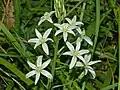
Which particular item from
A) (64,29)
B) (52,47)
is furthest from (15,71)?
(64,29)

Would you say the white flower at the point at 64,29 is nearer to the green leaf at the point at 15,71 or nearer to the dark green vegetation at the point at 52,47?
the dark green vegetation at the point at 52,47

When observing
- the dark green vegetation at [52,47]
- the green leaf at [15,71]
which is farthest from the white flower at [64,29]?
the green leaf at [15,71]

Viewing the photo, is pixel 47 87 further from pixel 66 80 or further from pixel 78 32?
pixel 78 32

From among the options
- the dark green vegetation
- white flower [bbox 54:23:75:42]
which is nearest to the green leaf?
the dark green vegetation

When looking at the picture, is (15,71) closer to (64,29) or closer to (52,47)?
(52,47)

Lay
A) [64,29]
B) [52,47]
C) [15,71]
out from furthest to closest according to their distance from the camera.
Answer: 1. [52,47]
2. [15,71]
3. [64,29]

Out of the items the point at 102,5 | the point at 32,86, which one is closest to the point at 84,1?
the point at 102,5

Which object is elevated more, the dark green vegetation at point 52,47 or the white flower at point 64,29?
the white flower at point 64,29

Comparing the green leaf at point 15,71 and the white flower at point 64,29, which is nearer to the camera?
the white flower at point 64,29
